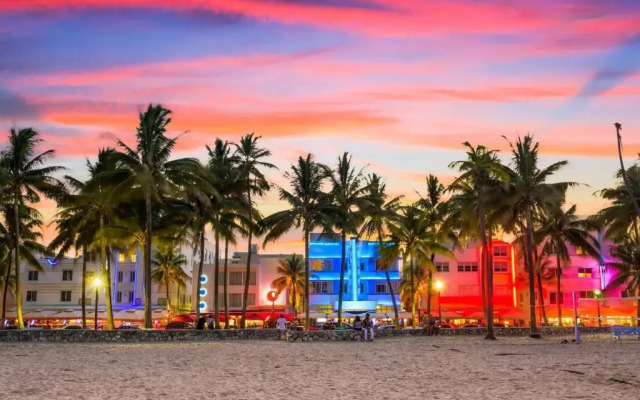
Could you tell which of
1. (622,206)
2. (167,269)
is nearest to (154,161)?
(622,206)

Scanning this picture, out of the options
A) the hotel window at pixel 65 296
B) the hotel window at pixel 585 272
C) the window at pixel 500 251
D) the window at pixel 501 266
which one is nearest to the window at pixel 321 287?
the window at pixel 501 266

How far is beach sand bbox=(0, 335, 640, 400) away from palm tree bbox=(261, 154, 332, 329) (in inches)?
915

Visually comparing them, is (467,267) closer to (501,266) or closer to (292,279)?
(501,266)

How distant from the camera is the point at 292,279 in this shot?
292ft

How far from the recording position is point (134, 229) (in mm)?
45156

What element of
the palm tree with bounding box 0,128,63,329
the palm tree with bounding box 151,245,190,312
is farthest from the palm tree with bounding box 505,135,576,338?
the palm tree with bounding box 151,245,190,312

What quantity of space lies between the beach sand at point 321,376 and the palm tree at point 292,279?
202 ft

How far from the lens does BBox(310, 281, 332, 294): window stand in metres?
90.4

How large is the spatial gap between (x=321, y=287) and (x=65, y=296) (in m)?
36.5

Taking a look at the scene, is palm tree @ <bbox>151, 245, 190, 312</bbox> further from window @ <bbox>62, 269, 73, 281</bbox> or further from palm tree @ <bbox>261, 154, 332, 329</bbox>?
palm tree @ <bbox>261, 154, 332, 329</bbox>

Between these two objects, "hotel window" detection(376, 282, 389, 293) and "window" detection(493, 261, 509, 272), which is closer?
"window" detection(493, 261, 509, 272)

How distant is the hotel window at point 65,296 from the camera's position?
305 feet

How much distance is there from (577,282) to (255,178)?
5128 centimetres

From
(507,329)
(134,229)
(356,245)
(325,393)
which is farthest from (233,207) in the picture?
(356,245)
